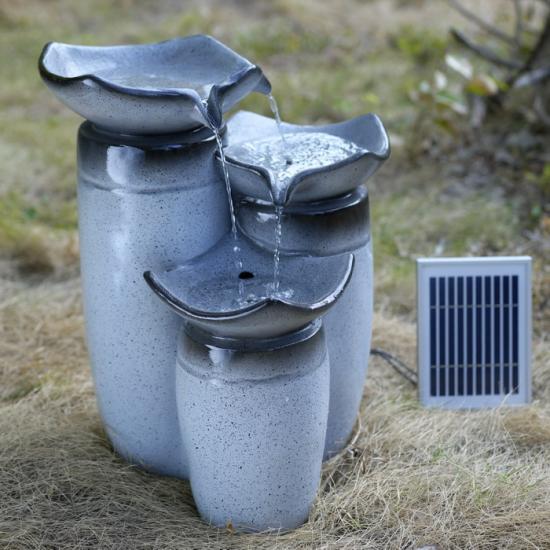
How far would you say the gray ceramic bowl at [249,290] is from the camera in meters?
2.17

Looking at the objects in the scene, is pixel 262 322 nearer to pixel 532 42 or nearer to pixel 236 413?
pixel 236 413

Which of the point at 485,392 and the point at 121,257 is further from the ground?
the point at 121,257

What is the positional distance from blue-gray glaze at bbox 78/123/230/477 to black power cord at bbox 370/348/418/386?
951mm

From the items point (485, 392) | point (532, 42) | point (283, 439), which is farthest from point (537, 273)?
point (532, 42)

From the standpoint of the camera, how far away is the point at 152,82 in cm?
255

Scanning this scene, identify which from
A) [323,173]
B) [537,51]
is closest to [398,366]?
[323,173]

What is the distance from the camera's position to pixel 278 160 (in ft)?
8.30

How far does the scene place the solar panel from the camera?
10.0 ft

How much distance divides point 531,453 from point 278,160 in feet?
3.80

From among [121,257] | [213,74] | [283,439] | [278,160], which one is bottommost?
[283,439]

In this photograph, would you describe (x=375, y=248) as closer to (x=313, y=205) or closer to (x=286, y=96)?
(x=313, y=205)

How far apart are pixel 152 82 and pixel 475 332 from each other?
4.33 feet

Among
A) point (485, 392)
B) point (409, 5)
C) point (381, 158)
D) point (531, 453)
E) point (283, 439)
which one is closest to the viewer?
point (283, 439)

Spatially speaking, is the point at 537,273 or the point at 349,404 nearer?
the point at 349,404
